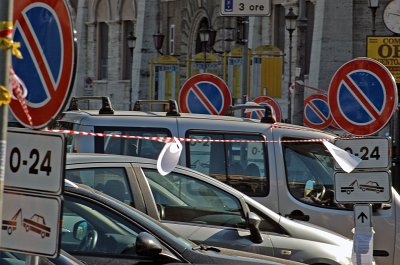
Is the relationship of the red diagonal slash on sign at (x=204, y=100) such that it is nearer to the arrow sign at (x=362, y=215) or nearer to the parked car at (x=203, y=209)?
the arrow sign at (x=362, y=215)

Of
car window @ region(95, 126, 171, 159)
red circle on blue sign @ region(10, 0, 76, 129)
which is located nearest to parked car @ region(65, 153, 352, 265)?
car window @ region(95, 126, 171, 159)

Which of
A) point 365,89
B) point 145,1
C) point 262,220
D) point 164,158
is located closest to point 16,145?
point 164,158

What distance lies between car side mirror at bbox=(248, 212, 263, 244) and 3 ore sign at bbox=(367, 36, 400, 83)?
1815 centimetres

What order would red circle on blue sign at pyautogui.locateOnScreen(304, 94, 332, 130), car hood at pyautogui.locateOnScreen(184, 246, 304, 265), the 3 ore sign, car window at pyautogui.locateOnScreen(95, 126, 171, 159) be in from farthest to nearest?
red circle on blue sign at pyautogui.locateOnScreen(304, 94, 332, 130), the 3 ore sign, car window at pyautogui.locateOnScreen(95, 126, 171, 159), car hood at pyautogui.locateOnScreen(184, 246, 304, 265)

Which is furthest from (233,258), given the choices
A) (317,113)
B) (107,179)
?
(317,113)

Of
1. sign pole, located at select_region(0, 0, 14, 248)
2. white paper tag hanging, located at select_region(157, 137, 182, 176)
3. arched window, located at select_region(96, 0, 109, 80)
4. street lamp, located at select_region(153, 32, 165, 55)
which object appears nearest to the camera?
sign pole, located at select_region(0, 0, 14, 248)

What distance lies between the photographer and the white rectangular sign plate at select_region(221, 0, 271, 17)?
774 inches

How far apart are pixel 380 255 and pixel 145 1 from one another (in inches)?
1780

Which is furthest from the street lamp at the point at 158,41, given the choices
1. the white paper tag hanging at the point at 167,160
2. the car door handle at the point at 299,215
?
the white paper tag hanging at the point at 167,160

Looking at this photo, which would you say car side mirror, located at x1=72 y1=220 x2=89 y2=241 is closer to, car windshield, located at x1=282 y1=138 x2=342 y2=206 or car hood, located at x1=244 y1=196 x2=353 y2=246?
car hood, located at x1=244 y1=196 x2=353 y2=246

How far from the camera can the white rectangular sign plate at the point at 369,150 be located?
36.1ft

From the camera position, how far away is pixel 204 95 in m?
20.8

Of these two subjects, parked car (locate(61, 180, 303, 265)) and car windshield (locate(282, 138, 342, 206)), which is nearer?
parked car (locate(61, 180, 303, 265))

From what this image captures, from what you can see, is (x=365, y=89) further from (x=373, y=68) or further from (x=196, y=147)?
(x=196, y=147)
